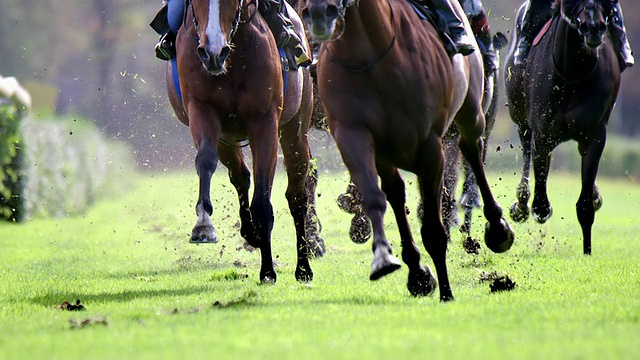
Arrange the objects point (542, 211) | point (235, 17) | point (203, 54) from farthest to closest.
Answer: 1. point (542, 211)
2. point (235, 17)
3. point (203, 54)

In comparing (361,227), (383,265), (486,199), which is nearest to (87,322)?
(383,265)

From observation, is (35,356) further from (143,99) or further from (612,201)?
(143,99)

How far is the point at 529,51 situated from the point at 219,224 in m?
6.43

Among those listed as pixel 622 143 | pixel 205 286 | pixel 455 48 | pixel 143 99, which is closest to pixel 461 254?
pixel 205 286

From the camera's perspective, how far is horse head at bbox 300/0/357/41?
6711mm

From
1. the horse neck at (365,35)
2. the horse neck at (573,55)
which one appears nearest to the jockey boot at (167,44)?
the horse neck at (365,35)

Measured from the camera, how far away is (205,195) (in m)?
8.39

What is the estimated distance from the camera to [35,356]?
18.4ft

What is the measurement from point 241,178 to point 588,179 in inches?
121

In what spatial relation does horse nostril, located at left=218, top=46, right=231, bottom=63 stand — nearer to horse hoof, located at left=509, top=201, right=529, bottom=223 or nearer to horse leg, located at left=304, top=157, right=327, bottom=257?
horse leg, located at left=304, top=157, right=327, bottom=257

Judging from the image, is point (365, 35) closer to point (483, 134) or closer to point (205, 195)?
point (205, 195)

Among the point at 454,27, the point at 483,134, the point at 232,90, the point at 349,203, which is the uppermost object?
the point at 454,27

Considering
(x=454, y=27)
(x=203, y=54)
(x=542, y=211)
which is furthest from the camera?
(x=542, y=211)

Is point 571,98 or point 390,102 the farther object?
point 571,98
